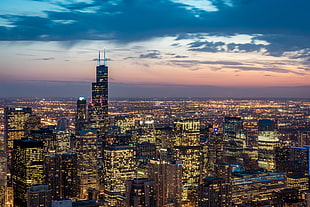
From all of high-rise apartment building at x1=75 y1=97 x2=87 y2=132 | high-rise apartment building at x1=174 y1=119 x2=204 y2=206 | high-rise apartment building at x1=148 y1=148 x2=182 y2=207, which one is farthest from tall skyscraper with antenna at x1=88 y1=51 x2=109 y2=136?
high-rise apartment building at x1=148 y1=148 x2=182 y2=207

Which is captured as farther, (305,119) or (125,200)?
(305,119)

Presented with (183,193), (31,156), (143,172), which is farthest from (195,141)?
(31,156)

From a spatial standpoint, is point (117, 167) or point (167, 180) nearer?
point (167, 180)

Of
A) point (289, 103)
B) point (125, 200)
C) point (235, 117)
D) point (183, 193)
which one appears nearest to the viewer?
point (125, 200)

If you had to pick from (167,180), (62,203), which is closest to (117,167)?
(167,180)

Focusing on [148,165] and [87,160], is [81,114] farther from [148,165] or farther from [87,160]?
[148,165]

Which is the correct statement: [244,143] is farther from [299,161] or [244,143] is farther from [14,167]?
[14,167]

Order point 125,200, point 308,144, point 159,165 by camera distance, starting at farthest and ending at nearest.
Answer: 1. point 308,144
2. point 159,165
3. point 125,200
